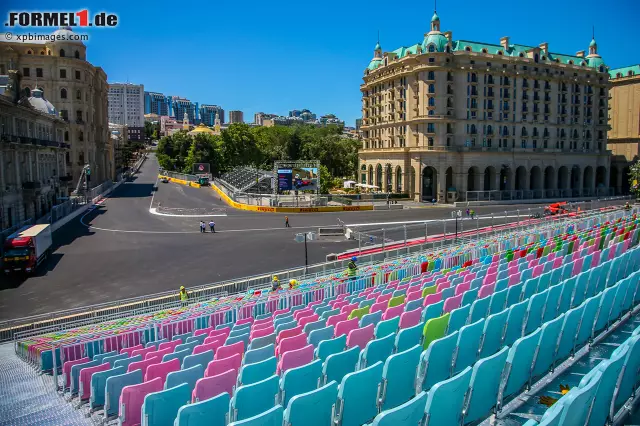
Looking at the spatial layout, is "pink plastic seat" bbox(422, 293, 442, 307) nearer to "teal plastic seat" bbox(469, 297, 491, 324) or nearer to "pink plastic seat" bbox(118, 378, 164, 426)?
"teal plastic seat" bbox(469, 297, 491, 324)

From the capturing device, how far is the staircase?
28.8 ft

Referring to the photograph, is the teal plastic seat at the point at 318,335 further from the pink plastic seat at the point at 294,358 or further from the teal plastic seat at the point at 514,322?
the teal plastic seat at the point at 514,322

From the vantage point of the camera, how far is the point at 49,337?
624 inches

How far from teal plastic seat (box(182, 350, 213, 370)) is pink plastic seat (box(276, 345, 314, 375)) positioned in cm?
151

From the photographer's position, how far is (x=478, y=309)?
379 inches

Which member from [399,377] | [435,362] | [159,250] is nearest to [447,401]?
[399,377]

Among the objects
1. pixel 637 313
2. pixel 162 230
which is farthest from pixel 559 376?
pixel 162 230

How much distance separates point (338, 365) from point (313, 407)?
70.0 inches

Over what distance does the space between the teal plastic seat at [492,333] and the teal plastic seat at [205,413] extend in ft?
14.6

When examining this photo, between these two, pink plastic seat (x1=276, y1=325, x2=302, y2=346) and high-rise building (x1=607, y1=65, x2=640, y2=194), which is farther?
high-rise building (x1=607, y1=65, x2=640, y2=194)

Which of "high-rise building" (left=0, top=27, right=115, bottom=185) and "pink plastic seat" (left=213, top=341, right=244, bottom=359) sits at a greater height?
"high-rise building" (left=0, top=27, right=115, bottom=185)

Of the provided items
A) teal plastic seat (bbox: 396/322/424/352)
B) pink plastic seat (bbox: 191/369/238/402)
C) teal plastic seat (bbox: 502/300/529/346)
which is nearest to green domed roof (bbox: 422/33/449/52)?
teal plastic seat (bbox: 502/300/529/346)

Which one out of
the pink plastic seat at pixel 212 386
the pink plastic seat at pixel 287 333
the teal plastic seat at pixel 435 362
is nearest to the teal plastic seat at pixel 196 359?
the pink plastic seat at pixel 287 333

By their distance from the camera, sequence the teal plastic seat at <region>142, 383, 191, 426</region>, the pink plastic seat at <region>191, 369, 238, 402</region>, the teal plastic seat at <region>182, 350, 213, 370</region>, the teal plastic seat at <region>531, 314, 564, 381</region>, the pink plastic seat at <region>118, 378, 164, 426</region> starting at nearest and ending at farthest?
the teal plastic seat at <region>142, 383, 191, 426</region>, the pink plastic seat at <region>191, 369, 238, 402</region>, the teal plastic seat at <region>531, 314, 564, 381</region>, the pink plastic seat at <region>118, 378, 164, 426</region>, the teal plastic seat at <region>182, 350, 213, 370</region>
